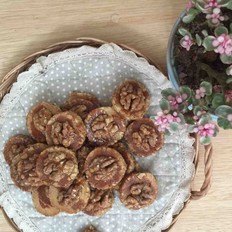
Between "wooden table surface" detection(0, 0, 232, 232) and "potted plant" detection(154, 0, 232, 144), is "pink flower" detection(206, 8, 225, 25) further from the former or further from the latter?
"wooden table surface" detection(0, 0, 232, 232)

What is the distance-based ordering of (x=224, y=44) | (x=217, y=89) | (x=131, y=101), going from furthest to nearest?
(x=131, y=101) < (x=217, y=89) < (x=224, y=44)

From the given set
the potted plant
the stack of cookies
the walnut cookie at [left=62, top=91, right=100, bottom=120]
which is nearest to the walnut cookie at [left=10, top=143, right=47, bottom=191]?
the stack of cookies

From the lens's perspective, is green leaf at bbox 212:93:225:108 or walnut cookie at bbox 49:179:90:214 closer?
green leaf at bbox 212:93:225:108

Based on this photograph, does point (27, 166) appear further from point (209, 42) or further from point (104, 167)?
point (209, 42)

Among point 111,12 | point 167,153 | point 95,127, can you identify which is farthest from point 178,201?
point 111,12

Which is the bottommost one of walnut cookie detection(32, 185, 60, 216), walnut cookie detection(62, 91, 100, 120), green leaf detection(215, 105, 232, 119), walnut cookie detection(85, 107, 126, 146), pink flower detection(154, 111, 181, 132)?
walnut cookie detection(32, 185, 60, 216)

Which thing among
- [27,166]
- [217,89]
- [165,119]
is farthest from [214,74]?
[27,166]
